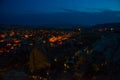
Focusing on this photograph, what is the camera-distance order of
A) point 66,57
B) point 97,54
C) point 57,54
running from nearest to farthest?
point 97,54 < point 66,57 < point 57,54

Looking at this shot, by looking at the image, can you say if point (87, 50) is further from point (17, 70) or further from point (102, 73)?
point (17, 70)

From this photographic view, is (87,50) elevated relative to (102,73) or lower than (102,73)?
elevated

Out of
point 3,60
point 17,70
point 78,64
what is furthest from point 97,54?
point 3,60

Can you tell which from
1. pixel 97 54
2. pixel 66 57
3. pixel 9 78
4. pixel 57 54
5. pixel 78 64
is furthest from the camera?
pixel 57 54

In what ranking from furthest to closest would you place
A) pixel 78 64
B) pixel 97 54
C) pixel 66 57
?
pixel 66 57
pixel 97 54
pixel 78 64

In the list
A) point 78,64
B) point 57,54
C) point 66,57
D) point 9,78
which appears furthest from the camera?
point 57,54

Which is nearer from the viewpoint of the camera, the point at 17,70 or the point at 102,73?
the point at 102,73

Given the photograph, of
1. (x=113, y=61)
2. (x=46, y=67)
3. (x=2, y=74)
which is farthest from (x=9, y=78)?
(x=113, y=61)

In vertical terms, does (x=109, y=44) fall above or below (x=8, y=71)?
above

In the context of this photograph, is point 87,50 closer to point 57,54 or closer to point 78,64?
point 78,64
